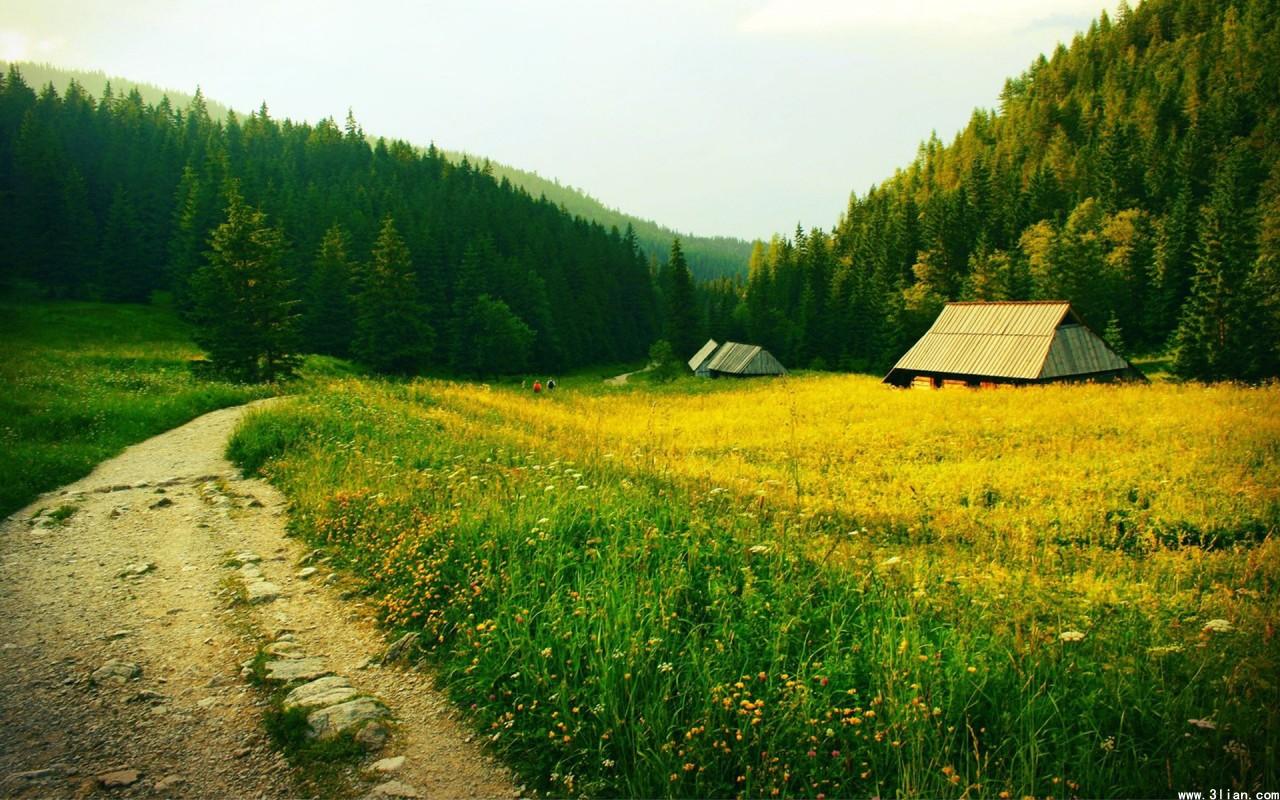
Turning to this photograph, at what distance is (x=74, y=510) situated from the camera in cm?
1032

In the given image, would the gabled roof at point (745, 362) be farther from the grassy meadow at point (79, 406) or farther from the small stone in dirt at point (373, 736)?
the small stone in dirt at point (373, 736)

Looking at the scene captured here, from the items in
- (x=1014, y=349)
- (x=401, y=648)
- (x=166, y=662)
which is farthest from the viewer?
(x=1014, y=349)

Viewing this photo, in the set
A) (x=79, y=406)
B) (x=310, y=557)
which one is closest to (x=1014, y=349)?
(x=310, y=557)

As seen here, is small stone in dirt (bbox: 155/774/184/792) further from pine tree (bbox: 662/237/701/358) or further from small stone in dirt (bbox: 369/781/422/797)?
pine tree (bbox: 662/237/701/358)

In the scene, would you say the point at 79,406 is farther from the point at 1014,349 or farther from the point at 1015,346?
the point at 1015,346

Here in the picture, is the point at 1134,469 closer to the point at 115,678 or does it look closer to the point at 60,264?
the point at 115,678

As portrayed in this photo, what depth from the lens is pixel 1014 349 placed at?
107ft

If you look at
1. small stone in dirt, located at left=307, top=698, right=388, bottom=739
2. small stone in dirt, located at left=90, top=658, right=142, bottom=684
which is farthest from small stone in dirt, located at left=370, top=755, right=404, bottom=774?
small stone in dirt, located at left=90, top=658, right=142, bottom=684

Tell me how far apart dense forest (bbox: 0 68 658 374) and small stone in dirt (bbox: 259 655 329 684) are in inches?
1214

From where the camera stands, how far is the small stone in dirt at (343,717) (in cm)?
447

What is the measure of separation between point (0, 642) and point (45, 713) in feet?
6.36

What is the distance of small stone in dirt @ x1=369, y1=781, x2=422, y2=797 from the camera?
153 inches

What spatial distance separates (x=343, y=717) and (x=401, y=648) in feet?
3.58

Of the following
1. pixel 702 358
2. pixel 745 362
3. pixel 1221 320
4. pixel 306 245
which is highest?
pixel 306 245
